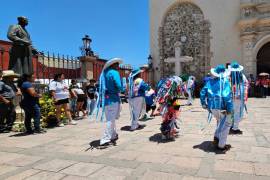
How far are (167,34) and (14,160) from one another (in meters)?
17.0

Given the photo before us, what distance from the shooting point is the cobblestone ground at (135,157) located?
390cm

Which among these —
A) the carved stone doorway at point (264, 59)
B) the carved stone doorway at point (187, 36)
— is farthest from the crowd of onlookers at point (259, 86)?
the carved stone doorway at point (187, 36)

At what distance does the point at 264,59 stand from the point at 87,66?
11.1 meters

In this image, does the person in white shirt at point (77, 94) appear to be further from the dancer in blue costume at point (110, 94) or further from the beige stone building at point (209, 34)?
the beige stone building at point (209, 34)

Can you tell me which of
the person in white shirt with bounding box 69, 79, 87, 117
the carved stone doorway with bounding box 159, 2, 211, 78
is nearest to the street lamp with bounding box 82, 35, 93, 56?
the person in white shirt with bounding box 69, 79, 87, 117

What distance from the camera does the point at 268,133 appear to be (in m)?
6.40

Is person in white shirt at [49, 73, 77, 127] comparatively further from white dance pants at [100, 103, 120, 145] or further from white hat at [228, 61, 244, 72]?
white hat at [228, 61, 244, 72]

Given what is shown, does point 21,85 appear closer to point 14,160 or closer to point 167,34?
point 14,160

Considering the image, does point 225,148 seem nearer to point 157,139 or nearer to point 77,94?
point 157,139

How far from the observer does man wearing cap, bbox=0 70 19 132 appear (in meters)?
7.08

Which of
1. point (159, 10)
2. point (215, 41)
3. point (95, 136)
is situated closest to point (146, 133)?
point (95, 136)

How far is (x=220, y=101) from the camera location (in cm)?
491

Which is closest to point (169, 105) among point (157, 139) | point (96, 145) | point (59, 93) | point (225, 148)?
point (157, 139)

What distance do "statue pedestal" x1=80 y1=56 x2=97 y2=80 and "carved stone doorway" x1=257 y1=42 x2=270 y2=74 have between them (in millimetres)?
10444
